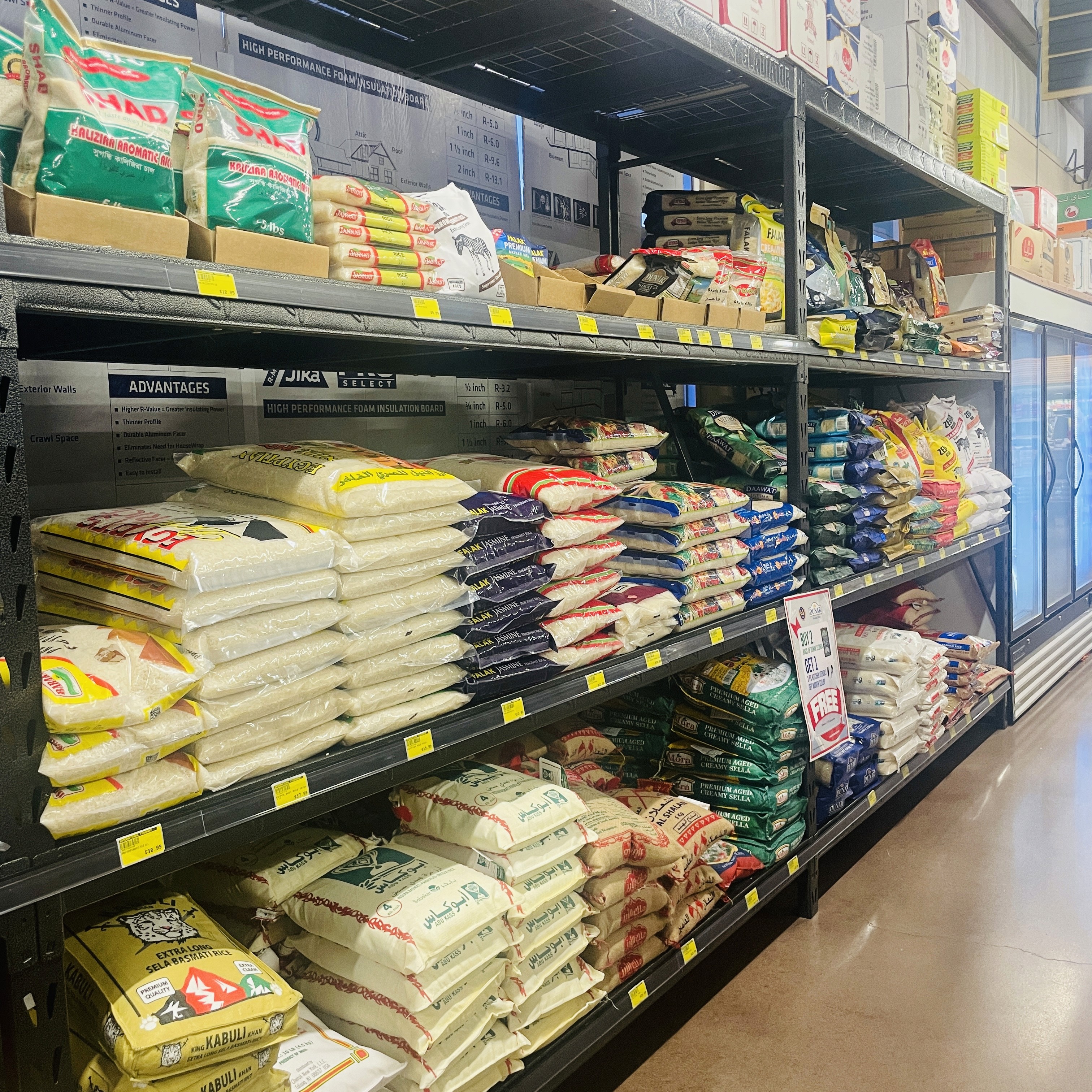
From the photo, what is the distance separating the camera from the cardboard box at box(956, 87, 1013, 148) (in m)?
4.12

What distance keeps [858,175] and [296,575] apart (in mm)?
3078

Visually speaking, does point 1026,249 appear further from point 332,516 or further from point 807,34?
point 332,516

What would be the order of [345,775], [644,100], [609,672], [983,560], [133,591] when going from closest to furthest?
[133,591] → [345,775] → [609,672] → [644,100] → [983,560]

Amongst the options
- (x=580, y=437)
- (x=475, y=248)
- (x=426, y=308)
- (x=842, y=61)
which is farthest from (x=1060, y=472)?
(x=426, y=308)

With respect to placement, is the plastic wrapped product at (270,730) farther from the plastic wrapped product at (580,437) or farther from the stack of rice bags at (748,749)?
the stack of rice bags at (748,749)

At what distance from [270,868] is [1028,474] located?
5439mm

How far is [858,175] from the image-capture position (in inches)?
145

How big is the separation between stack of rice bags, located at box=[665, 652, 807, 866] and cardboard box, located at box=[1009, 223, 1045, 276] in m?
3.04

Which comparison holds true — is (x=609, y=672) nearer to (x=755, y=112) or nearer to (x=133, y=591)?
(x=133, y=591)

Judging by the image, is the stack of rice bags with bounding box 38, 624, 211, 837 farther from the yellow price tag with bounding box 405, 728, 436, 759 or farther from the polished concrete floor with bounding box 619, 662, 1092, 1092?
the polished concrete floor with bounding box 619, 662, 1092, 1092

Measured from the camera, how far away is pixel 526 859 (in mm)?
1802

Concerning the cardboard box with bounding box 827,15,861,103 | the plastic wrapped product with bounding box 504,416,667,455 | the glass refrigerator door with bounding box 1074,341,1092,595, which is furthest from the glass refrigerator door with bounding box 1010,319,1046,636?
the plastic wrapped product with bounding box 504,416,667,455

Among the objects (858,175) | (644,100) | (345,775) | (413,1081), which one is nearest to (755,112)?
(644,100)

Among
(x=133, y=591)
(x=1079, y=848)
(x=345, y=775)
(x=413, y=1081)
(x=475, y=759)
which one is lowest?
(x=1079, y=848)
